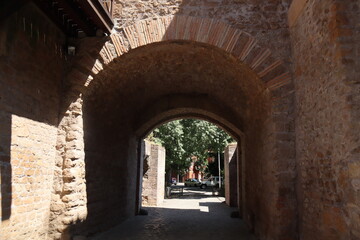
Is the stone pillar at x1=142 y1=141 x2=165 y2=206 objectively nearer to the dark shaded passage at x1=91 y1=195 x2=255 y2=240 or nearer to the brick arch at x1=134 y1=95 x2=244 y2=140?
the dark shaded passage at x1=91 y1=195 x2=255 y2=240

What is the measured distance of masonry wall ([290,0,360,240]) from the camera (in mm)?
3764

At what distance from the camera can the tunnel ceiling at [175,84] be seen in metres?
6.10

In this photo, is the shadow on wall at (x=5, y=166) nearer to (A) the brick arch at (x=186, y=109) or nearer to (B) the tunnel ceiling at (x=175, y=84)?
(B) the tunnel ceiling at (x=175, y=84)

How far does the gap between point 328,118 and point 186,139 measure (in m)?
16.6

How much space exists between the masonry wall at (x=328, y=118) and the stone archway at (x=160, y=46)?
0.89 ft

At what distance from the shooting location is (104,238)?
662 cm

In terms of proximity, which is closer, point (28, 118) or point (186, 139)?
point (28, 118)

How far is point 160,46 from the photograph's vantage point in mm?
5988

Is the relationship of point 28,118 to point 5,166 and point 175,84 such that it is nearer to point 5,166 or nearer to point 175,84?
point 5,166

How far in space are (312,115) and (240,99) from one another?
9.89 feet

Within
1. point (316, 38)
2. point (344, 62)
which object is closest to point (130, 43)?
point (316, 38)

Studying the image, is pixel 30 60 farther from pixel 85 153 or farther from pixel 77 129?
pixel 85 153

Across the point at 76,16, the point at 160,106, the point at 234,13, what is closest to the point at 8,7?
the point at 76,16

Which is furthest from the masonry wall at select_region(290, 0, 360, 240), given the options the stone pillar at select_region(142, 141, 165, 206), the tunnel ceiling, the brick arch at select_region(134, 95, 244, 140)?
the stone pillar at select_region(142, 141, 165, 206)
